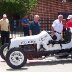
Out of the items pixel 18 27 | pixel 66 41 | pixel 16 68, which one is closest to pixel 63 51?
pixel 66 41

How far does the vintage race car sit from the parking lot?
315mm

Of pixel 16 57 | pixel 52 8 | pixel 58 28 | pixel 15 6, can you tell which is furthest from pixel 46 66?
pixel 52 8

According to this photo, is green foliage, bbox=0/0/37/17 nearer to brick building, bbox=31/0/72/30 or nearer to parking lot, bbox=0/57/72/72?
parking lot, bbox=0/57/72/72

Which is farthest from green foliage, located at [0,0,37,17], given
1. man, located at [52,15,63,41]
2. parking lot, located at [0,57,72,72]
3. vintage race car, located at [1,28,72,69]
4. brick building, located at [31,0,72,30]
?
vintage race car, located at [1,28,72,69]

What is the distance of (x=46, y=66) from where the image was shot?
13.3m

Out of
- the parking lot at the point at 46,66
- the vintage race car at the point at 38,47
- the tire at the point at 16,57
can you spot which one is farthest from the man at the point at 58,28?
the tire at the point at 16,57

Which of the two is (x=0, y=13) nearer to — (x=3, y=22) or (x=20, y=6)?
(x=20, y=6)

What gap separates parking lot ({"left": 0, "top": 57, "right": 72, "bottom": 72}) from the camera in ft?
41.1

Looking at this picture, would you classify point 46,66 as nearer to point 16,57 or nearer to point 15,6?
point 16,57

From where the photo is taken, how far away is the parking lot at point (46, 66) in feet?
41.1

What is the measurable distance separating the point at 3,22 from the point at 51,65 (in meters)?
5.39

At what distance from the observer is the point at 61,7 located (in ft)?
109

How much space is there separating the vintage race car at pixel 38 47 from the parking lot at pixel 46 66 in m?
0.31

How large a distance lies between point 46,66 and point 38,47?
0.78 meters
